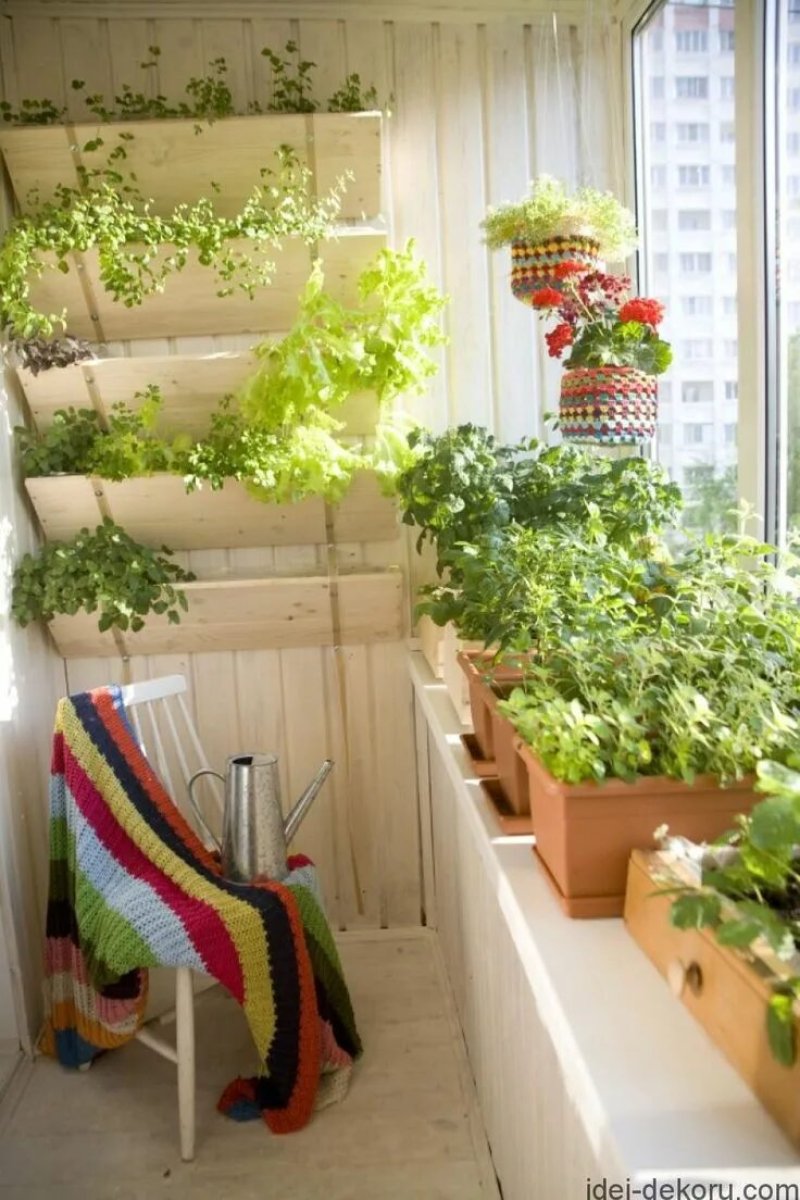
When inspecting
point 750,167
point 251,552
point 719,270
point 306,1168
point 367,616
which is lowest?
point 306,1168

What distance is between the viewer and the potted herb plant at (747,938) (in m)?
0.78

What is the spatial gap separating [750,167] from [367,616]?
1478 mm

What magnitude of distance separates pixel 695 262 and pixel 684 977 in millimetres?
1775

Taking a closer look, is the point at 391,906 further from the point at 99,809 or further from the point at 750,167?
the point at 750,167

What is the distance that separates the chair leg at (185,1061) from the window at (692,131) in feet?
6.95

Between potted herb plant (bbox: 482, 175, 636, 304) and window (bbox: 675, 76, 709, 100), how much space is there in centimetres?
37

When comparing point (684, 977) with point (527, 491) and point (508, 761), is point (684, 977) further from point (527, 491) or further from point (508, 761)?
point (527, 491)

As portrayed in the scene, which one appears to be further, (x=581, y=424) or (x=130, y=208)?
(x=130, y=208)

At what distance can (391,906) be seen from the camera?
3039mm

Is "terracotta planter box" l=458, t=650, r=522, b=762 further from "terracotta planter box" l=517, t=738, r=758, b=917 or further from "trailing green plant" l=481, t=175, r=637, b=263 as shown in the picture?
"trailing green plant" l=481, t=175, r=637, b=263

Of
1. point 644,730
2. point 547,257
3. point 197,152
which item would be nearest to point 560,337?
point 547,257

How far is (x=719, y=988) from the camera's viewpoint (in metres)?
0.88

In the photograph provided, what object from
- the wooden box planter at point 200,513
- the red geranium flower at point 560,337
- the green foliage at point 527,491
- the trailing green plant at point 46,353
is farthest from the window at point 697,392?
the trailing green plant at point 46,353

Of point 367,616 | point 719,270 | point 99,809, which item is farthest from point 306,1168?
point 719,270
